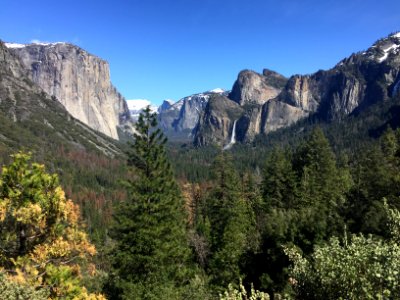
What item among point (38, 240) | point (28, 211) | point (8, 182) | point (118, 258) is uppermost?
point (8, 182)

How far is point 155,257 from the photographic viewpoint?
25656 millimetres

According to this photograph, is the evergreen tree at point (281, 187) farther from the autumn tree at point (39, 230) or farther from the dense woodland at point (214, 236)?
the autumn tree at point (39, 230)

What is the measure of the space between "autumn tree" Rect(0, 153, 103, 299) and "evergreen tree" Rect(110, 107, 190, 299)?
10708 millimetres

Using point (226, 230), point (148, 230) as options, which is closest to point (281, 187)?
point (226, 230)

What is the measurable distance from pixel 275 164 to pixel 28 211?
41.5 meters

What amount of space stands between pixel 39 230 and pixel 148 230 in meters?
11.6

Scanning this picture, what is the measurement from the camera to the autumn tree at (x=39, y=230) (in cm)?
1420

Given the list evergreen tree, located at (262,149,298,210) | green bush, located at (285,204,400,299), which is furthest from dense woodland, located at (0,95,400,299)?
evergreen tree, located at (262,149,298,210)

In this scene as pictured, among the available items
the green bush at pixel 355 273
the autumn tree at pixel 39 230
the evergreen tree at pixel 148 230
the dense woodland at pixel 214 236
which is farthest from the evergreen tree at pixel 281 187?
the green bush at pixel 355 273

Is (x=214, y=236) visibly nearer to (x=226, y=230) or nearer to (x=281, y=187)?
(x=226, y=230)

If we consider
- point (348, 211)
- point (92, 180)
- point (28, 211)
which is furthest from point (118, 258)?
point (92, 180)

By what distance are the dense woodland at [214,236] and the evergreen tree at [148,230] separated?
0.08 meters

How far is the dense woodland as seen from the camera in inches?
442

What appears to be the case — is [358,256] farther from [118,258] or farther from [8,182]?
[118,258]
